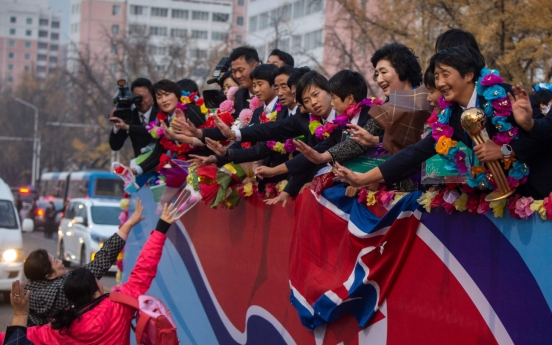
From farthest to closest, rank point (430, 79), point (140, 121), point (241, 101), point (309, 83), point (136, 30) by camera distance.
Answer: point (136, 30), point (140, 121), point (241, 101), point (309, 83), point (430, 79)

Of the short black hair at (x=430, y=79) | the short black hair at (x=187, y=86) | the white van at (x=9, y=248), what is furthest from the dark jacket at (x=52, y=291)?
the white van at (x=9, y=248)

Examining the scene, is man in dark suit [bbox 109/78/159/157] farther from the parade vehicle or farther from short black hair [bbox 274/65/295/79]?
the parade vehicle

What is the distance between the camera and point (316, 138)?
6.45 meters

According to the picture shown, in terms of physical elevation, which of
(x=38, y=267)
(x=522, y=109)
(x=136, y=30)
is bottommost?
(x=38, y=267)

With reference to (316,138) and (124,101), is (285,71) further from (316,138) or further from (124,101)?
(124,101)

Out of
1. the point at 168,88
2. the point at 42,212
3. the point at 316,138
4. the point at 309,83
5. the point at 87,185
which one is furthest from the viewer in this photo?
the point at 42,212

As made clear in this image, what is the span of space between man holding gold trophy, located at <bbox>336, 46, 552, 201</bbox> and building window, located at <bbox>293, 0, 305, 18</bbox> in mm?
51976

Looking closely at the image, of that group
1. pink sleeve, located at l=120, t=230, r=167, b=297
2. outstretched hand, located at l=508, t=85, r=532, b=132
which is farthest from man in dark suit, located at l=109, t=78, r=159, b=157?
outstretched hand, located at l=508, t=85, r=532, b=132

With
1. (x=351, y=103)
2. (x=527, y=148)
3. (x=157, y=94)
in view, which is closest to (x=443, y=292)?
(x=527, y=148)

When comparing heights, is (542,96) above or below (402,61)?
below

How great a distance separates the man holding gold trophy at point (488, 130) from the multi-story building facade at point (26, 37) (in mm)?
144474

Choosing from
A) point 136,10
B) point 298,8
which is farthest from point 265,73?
point 136,10

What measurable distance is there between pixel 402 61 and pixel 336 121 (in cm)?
57

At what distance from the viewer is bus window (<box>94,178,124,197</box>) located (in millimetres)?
33844
